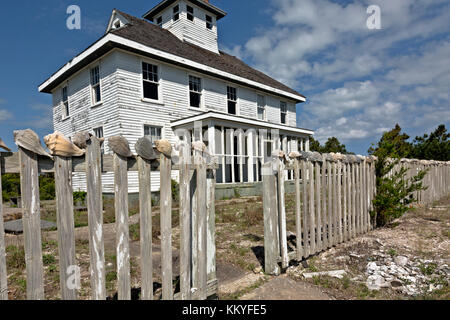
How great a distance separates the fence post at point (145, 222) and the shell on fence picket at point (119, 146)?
0.13 meters

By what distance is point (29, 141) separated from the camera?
155 centimetres

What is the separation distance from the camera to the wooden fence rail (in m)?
3.28

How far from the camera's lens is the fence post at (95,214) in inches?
69.1

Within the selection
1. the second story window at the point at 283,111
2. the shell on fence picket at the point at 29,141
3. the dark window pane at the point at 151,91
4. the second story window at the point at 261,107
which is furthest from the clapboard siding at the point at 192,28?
the shell on fence picket at the point at 29,141

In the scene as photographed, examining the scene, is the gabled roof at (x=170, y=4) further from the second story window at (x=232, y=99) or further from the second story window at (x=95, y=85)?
the second story window at (x=95, y=85)

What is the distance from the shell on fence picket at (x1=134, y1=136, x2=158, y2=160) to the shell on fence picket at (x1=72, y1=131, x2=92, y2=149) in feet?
1.14

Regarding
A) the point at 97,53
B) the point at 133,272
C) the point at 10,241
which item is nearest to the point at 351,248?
the point at 133,272

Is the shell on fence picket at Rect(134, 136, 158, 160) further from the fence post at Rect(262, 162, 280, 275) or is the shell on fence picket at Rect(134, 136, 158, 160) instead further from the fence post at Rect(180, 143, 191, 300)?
the fence post at Rect(262, 162, 280, 275)

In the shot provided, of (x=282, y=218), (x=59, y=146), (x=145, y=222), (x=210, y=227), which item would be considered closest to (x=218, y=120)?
(x=282, y=218)
